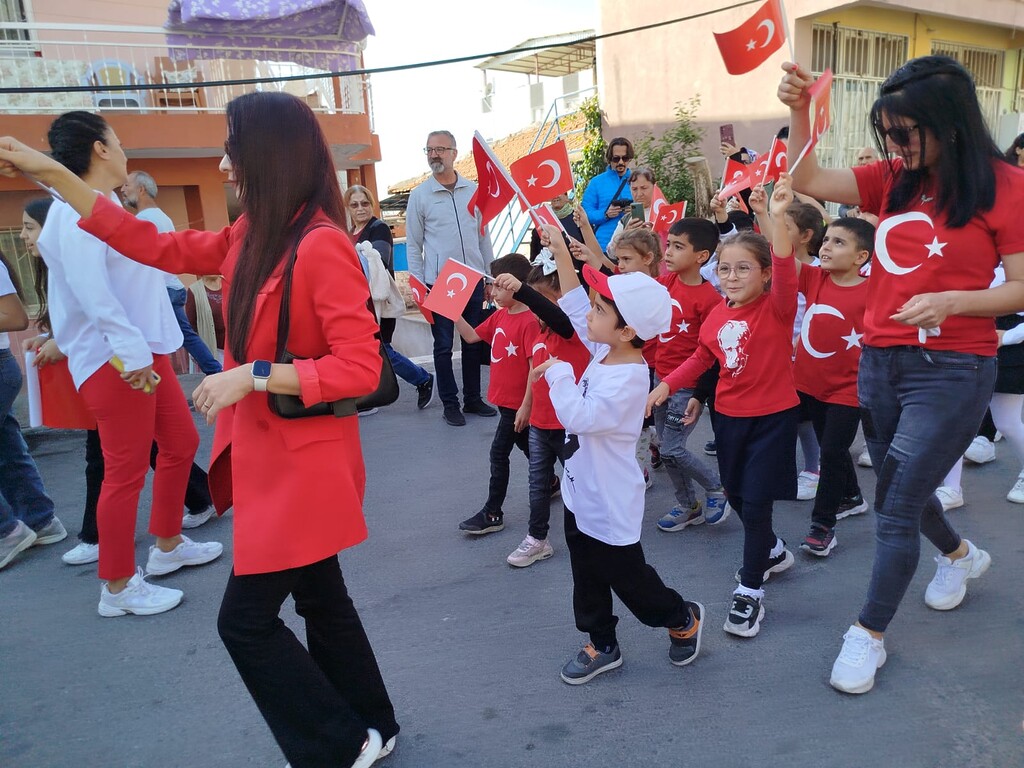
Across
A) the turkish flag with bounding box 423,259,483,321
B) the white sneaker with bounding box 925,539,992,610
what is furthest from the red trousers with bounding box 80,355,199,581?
the white sneaker with bounding box 925,539,992,610

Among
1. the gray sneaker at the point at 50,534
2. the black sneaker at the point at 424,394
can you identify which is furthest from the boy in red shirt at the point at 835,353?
the gray sneaker at the point at 50,534

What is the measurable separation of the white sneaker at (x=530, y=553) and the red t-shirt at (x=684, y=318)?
3.88 feet

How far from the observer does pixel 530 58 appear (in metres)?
18.6

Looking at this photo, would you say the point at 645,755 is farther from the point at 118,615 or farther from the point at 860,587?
the point at 118,615

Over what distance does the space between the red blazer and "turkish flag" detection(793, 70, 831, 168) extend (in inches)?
65.2

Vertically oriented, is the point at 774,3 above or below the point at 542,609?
above

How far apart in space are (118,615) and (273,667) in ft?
5.72

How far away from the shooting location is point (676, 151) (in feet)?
39.7

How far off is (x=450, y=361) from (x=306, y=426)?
436 cm

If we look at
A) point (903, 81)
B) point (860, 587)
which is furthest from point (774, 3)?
point (860, 587)

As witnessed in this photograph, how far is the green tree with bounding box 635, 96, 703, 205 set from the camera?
36.0ft

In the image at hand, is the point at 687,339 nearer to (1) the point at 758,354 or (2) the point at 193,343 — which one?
(1) the point at 758,354

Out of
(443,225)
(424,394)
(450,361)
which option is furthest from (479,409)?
(443,225)

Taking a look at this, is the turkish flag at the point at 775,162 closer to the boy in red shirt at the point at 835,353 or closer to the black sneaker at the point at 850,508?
the boy in red shirt at the point at 835,353
